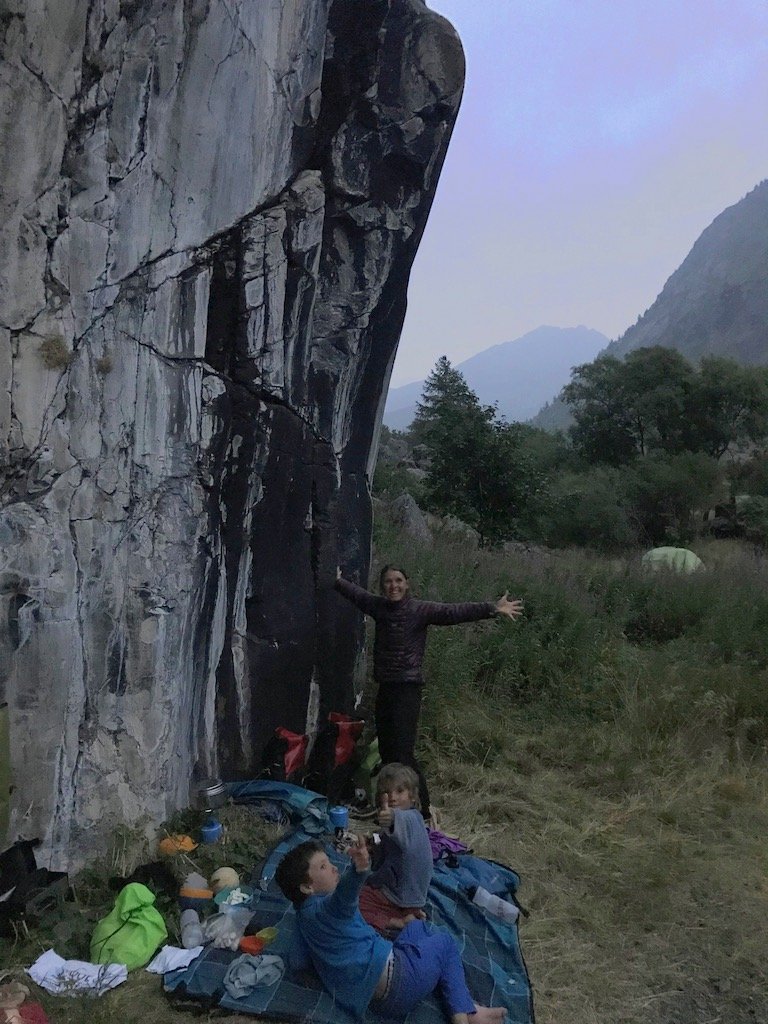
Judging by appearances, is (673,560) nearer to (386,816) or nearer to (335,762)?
(335,762)

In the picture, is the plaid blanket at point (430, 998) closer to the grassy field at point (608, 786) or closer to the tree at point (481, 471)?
the grassy field at point (608, 786)

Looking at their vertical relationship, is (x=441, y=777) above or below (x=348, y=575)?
below

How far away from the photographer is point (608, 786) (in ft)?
16.5

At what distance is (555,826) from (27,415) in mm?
3380

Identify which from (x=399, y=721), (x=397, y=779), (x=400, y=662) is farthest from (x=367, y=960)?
(x=400, y=662)

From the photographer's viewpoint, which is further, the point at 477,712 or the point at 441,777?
the point at 477,712

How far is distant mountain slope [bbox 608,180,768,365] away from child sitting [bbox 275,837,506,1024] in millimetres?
38066

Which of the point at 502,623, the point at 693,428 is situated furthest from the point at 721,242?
the point at 502,623

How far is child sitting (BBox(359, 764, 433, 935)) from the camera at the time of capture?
318cm

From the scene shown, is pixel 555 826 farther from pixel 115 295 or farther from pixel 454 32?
pixel 454 32

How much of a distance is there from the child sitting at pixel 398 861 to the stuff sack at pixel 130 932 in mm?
793

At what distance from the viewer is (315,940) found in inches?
111

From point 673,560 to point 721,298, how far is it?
7424 centimetres

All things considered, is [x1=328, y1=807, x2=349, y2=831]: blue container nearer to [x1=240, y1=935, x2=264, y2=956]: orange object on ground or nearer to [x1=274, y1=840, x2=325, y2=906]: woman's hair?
[x1=240, y1=935, x2=264, y2=956]: orange object on ground
